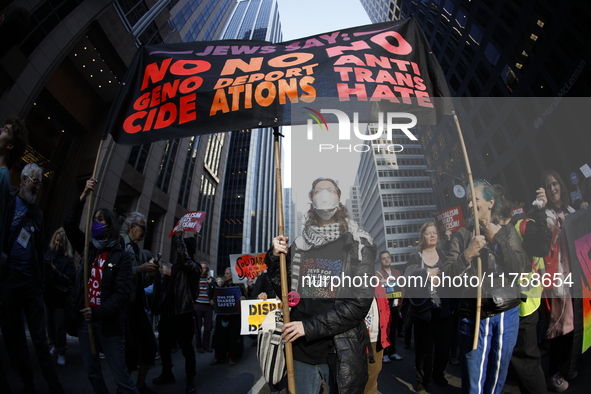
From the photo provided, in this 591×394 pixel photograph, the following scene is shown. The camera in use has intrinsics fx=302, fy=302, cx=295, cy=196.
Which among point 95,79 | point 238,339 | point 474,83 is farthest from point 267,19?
point 238,339

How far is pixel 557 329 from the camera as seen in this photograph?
3.75 metres

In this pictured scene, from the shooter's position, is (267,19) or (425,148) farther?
(267,19)

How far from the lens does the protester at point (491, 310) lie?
2746 mm

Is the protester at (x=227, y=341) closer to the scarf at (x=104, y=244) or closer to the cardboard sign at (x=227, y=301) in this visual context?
the cardboard sign at (x=227, y=301)

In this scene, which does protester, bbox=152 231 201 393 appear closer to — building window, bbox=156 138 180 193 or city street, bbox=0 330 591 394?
city street, bbox=0 330 591 394

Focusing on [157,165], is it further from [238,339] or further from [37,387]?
[37,387]

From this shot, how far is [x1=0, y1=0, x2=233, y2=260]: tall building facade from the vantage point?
12.2 meters

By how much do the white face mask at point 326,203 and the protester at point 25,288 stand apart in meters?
3.03

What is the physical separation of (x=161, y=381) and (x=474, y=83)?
3353cm

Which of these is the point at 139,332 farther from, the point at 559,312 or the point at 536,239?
the point at 559,312

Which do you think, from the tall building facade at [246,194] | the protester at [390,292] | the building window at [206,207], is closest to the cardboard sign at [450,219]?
the protester at [390,292]

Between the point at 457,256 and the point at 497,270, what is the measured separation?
37cm

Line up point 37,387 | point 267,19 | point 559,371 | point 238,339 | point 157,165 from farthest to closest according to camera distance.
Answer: point 267,19 < point 157,165 < point 238,339 < point 559,371 < point 37,387

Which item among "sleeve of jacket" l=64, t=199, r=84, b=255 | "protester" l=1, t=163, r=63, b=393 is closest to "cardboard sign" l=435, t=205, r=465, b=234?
"sleeve of jacket" l=64, t=199, r=84, b=255
